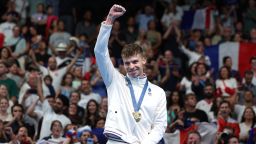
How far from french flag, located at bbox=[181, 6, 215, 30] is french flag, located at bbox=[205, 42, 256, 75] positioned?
190 centimetres

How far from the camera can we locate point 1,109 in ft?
52.6

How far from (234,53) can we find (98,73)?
3.55 m

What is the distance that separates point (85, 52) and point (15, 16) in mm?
2148

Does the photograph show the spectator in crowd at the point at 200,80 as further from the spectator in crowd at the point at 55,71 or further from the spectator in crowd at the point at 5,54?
the spectator in crowd at the point at 5,54

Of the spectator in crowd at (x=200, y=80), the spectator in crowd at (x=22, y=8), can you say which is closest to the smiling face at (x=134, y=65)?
the spectator in crowd at (x=200, y=80)

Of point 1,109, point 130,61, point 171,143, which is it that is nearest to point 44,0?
point 1,109

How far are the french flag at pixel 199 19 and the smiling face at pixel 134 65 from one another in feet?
41.9

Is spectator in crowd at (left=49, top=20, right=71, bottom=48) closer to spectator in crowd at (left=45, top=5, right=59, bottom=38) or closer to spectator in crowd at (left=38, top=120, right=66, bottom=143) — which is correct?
spectator in crowd at (left=45, top=5, right=59, bottom=38)

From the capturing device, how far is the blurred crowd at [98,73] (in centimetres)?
1591

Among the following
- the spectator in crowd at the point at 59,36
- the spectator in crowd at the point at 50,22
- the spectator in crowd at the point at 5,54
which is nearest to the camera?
the spectator in crowd at the point at 5,54

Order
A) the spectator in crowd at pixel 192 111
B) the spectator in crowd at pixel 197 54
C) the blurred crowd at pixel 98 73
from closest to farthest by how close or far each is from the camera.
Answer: the blurred crowd at pixel 98 73
the spectator in crowd at pixel 192 111
the spectator in crowd at pixel 197 54

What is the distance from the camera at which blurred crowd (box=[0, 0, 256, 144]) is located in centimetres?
1591

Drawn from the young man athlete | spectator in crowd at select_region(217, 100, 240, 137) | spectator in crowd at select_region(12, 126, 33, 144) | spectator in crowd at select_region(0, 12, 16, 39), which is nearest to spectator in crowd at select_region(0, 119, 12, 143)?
spectator in crowd at select_region(12, 126, 33, 144)

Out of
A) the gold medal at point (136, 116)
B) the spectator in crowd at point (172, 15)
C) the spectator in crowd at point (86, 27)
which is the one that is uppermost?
the spectator in crowd at point (172, 15)
